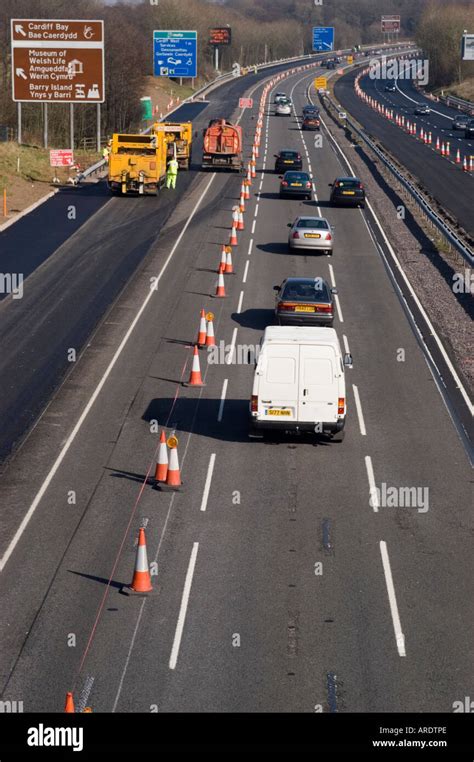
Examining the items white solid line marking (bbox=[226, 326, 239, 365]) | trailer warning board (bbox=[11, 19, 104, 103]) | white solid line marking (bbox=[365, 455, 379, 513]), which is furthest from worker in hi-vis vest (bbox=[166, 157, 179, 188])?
white solid line marking (bbox=[365, 455, 379, 513])

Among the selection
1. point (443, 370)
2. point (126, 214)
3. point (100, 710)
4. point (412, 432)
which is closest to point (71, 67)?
point (126, 214)

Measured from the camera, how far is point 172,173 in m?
54.0

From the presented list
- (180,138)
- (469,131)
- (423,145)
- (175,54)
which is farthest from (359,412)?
(469,131)

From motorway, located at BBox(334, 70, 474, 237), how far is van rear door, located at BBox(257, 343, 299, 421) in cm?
2570

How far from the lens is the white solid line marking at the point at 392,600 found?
42.7 feet

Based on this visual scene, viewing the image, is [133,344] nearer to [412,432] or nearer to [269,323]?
[269,323]

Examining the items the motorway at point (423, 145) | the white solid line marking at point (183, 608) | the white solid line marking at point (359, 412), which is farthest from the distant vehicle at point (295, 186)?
the white solid line marking at point (183, 608)

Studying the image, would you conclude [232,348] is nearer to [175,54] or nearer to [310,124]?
[175,54]

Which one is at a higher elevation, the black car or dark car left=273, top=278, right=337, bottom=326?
the black car

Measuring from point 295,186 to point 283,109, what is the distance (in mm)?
49346

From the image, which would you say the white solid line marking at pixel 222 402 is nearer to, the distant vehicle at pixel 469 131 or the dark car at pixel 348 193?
the dark car at pixel 348 193

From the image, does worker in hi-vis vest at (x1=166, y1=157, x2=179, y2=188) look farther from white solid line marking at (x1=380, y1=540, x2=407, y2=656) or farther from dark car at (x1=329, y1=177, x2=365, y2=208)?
white solid line marking at (x1=380, y1=540, x2=407, y2=656)

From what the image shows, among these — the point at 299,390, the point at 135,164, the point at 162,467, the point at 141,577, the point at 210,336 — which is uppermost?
the point at 135,164

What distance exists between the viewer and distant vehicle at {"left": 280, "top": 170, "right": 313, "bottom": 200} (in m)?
51.8
